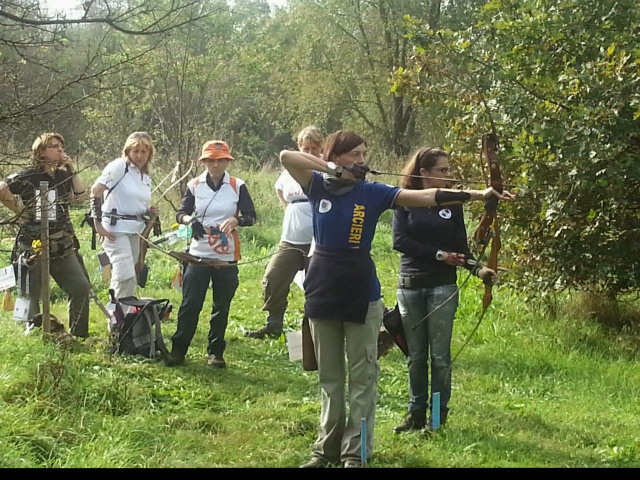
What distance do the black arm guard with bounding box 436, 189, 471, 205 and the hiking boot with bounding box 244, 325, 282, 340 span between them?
413cm

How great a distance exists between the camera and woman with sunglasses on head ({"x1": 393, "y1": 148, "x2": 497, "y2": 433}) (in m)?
5.01

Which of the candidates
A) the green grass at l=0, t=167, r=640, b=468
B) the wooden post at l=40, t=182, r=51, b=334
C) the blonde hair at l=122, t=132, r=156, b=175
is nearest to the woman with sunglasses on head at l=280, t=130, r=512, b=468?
the green grass at l=0, t=167, r=640, b=468

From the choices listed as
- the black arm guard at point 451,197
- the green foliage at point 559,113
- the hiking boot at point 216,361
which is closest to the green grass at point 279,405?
the hiking boot at point 216,361

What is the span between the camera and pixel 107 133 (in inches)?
700

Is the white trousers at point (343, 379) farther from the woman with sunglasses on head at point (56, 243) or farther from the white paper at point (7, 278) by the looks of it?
the white paper at point (7, 278)

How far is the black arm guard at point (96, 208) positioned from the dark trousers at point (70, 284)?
0.36 meters

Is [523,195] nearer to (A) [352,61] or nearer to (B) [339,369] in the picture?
(B) [339,369]

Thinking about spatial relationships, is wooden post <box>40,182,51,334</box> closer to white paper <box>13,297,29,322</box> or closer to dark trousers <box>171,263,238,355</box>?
white paper <box>13,297,29,322</box>

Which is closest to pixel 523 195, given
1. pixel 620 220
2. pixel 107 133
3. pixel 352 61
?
pixel 620 220

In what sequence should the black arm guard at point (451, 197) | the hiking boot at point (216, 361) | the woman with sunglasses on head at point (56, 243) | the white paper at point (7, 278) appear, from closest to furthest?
1. the black arm guard at point (451, 197)
2. the woman with sunglasses on head at point (56, 243)
3. the hiking boot at point (216, 361)
4. the white paper at point (7, 278)

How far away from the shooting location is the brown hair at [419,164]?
16.5 feet

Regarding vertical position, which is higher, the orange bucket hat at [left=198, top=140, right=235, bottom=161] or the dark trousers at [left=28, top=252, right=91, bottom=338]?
the orange bucket hat at [left=198, top=140, right=235, bottom=161]

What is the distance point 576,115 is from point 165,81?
10.5m

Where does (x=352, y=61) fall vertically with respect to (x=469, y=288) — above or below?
above
